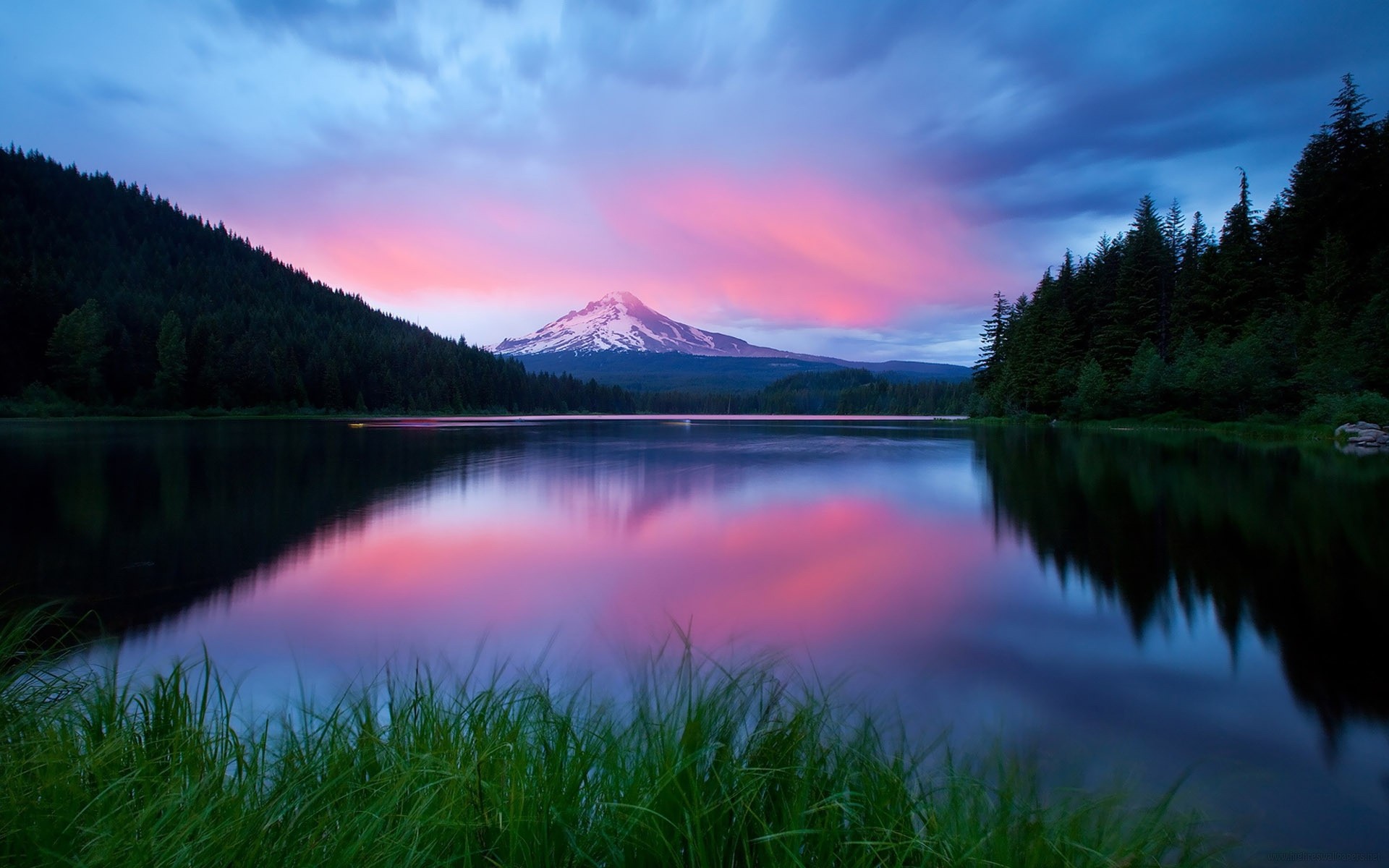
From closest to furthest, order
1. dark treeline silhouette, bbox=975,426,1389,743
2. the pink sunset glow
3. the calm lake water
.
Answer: the calm lake water → dark treeline silhouette, bbox=975,426,1389,743 → the pink sunset glow

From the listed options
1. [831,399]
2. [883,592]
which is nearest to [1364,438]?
[883,592]

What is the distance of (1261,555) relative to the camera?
8.32 metres

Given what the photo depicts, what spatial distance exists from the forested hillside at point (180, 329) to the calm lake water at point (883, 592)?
5799 cm

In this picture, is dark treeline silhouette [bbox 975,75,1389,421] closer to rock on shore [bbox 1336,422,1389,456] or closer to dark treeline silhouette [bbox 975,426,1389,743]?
rock on shore [bbox 1336,422,1389,456]

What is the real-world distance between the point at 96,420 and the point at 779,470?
55580 millimetres

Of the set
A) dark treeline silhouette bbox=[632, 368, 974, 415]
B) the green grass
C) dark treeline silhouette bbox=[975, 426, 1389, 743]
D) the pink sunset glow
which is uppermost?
dark treeline silhouette bbox=[632, 368, 974, 415]

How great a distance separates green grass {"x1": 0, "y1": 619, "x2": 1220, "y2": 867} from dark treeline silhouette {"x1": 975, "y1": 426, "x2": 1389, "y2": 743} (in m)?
3.33

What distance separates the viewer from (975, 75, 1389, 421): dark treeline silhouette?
102 ft

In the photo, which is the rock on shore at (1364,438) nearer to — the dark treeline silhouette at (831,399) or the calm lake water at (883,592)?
the calm lake water at (883,592)

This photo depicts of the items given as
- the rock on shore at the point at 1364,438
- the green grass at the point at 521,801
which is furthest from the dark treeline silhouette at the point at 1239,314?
the green grass at the point at 521,801

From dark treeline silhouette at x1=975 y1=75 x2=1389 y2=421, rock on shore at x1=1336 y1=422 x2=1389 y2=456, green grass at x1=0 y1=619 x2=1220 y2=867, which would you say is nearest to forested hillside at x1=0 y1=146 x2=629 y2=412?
green grass at x1=0 y1=619 x2=1220 y2=867

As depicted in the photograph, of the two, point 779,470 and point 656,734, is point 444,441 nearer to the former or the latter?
point 779,470

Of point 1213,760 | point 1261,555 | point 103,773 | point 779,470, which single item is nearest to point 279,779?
point 103,773

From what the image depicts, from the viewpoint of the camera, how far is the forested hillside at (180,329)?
193 feet
